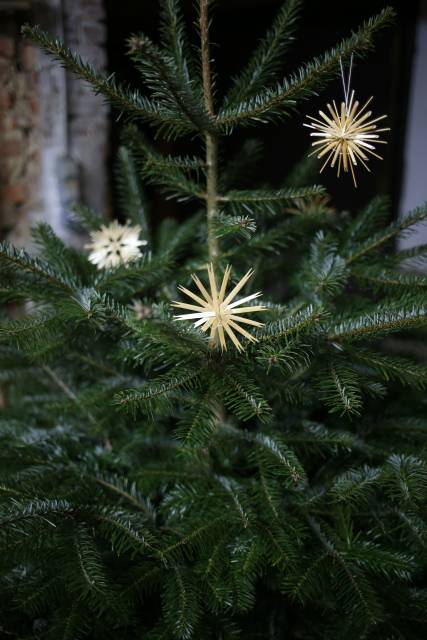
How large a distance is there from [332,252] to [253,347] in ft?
0.87

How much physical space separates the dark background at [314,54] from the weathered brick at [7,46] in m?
0.33

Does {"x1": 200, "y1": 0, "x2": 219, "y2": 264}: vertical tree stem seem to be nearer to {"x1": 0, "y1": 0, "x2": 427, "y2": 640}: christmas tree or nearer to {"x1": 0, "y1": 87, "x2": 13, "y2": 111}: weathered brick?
{"x1": 0, "y1": 0, "x2": 427, "y2": 640}: christmas tree

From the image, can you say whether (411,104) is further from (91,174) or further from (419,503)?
(419,503)

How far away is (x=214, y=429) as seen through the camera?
74 cm

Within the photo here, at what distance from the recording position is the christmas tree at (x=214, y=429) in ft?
2.06

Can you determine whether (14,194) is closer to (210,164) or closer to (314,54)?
(210,164)

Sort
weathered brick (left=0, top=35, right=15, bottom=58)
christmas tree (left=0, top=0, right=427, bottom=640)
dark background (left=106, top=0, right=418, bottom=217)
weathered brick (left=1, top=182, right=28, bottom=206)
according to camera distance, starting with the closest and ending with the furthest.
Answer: christmas tree (left=0, top=0, right=427, bottom=640) → weathered brick (left=0, top=35, right=15, bottom=58) → weathered brick (left=1, top=182, right=28, bottom=206) → dark background (left=106, top=0, right=418, bottom=217)

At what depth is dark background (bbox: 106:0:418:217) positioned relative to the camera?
1.46 m

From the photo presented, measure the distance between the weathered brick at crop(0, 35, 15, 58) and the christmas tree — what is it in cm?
50

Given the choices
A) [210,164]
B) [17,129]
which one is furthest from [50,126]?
[210,164]

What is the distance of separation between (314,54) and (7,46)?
35.2 inches

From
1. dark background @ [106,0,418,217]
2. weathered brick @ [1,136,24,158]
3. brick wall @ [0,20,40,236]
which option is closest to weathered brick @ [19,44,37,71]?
brick wall @ [0,20,40,236]

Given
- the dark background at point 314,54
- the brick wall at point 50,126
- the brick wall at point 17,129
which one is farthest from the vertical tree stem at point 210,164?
the dark background at point 314,54

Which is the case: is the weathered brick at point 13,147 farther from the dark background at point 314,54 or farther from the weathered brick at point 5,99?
the dark background at point 314,54
